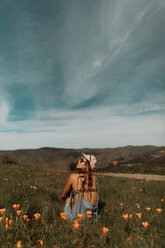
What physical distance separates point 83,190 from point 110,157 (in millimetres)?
22383

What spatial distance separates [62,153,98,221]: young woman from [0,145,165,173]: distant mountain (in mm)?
12532

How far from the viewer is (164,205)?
3898 mm

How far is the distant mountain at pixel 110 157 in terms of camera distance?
17.7 m

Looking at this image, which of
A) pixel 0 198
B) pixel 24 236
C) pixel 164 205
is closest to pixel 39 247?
pixel 24 236

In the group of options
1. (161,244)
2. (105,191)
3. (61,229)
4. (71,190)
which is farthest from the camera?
(105,191)

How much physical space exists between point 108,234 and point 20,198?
253cm

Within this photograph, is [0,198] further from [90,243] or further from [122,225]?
[122,225]

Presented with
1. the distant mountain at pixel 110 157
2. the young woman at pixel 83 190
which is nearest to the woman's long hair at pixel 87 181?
the young woman at pixel 83 190

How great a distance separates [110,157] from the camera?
24.9 meters

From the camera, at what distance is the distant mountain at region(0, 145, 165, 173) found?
17.7 metres

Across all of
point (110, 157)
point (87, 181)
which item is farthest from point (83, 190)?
point (110, 157)

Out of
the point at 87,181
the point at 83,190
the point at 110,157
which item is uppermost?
the point at 87,181

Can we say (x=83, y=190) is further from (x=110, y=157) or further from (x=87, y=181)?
(x=110, y=157)

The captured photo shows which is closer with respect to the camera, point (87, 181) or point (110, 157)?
point (87, 181)
